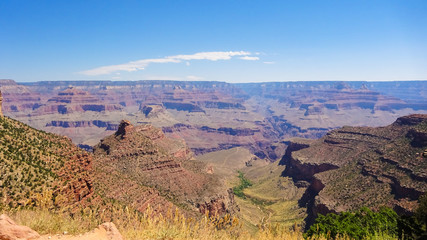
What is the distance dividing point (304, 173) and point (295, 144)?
30834 millimetres

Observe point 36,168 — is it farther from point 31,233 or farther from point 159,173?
point 159,173

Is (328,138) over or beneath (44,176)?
beneath

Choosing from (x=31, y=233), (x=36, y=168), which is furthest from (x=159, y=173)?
(x=31, y=233)

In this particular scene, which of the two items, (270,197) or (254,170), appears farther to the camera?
(254,170)

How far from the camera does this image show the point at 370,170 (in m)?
64.4

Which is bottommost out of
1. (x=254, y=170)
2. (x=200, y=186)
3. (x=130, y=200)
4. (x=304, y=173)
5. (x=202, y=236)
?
(x=254, y=170)

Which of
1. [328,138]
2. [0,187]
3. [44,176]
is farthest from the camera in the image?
[328,138]

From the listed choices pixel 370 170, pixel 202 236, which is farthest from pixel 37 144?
pixel 370 170

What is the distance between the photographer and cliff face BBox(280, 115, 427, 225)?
175 feet

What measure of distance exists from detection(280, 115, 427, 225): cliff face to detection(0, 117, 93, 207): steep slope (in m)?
50.6

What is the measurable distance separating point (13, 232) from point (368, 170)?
7256 cm

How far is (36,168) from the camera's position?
2200cm

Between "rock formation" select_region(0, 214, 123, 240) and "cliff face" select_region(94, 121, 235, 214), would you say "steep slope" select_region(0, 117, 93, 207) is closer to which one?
"rock formation" select_region(0, 214, 123, 240)

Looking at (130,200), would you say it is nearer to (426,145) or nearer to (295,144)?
(426,145)
